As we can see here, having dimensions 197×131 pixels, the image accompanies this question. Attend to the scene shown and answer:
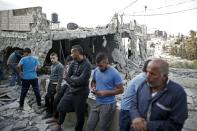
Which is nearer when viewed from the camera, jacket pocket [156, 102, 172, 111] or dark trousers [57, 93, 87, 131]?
jacket pocket [156, 102, 172, 111]

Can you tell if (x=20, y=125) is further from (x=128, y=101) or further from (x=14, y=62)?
(x=14, y=62)

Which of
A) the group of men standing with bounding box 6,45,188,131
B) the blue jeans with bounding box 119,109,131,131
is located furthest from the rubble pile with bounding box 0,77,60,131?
the blue jeans with bounding box 119,109,131,131

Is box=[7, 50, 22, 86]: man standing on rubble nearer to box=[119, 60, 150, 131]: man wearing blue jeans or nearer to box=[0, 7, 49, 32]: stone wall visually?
box=[0, 7, 49, 32]: stone wall

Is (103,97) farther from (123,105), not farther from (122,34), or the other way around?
(122,34)

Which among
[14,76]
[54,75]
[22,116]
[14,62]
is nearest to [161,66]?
[54,75]

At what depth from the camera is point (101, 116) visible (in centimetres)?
479

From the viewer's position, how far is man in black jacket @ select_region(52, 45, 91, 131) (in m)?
5.25

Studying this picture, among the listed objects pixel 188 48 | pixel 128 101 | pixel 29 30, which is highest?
pixel 29 30

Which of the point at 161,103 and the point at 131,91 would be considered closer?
the point at 161,103

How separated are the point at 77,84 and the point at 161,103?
2514mm

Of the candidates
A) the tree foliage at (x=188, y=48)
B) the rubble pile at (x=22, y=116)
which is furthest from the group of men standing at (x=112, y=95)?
the tree foliage at (x=188, y=48)

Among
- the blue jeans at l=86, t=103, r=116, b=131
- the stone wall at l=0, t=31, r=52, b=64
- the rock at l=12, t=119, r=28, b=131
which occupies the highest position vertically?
the stone wall at l=0, t=31, r=52, b=64

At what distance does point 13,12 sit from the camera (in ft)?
47.1

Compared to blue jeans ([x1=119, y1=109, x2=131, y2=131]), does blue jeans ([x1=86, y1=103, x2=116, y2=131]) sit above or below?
below
